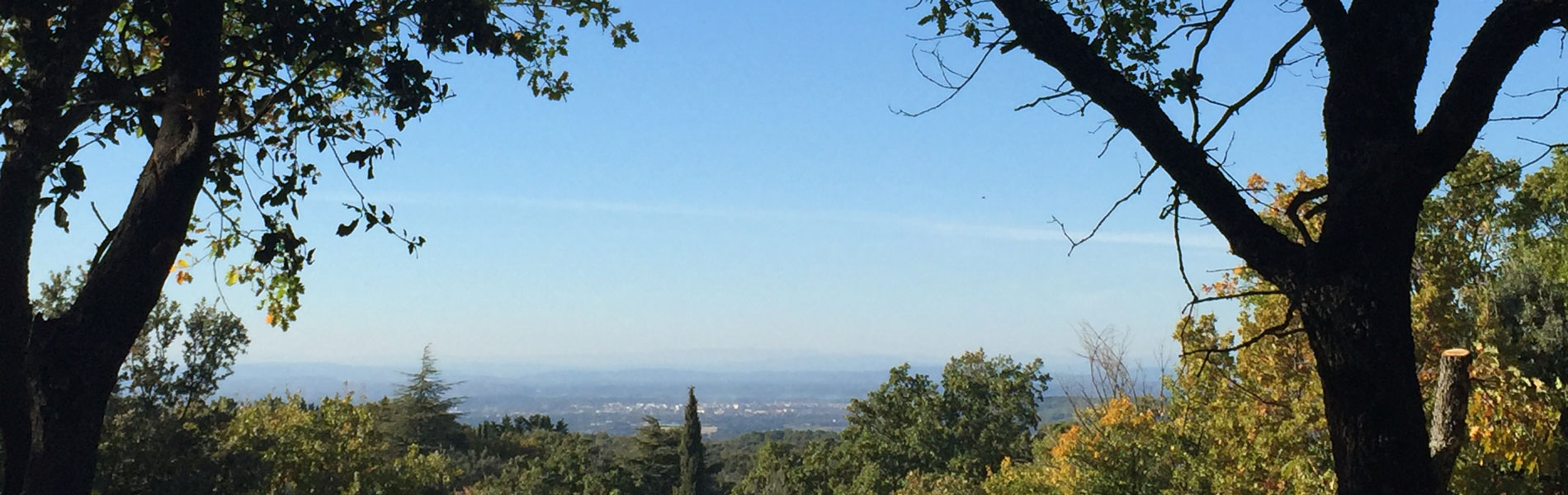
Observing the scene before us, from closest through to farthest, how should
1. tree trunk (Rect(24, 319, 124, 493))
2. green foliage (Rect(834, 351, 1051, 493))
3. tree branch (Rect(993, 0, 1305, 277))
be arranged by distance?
1. tree branch (Rect(993, 0, 1305, 277))
2. tree trunk (Rect(24, 319, 124, 493))
3. green foliage (Rect(834, 351, 1051, 493))

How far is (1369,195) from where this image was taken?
3.01 m

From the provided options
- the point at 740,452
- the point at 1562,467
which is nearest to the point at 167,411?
the point at 1562,467

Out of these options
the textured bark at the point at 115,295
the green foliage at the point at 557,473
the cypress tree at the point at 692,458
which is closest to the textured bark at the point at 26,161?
the textured bark at the point at 115,295

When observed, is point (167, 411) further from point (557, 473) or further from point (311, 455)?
point (557, 473)

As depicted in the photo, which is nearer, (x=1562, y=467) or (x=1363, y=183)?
(x=1363, y=183)

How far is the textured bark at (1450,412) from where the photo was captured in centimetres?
464

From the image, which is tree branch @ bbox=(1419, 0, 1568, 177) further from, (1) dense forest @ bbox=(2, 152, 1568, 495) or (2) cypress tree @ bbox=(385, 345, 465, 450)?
(2) cypress tree @ bbox=(385, 345, 465, 450)

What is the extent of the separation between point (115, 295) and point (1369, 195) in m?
4.13

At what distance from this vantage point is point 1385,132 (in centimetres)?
307

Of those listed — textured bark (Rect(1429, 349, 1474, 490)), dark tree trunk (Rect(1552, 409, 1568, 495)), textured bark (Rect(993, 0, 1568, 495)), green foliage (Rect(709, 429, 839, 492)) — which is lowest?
green foliage (Rect(709, 429, 839, 492))

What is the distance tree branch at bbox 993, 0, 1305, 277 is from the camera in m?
3.17

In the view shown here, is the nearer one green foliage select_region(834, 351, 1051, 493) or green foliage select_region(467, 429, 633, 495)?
green foliage select_region(834, 351, 1051, 493)

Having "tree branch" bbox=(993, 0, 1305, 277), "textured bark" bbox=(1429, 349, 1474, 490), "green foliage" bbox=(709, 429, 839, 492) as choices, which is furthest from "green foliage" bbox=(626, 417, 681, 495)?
"tree branch" bbox=(993, 0, 1305, 277)

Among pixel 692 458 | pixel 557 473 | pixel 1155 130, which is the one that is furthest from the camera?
pixel 692 458
